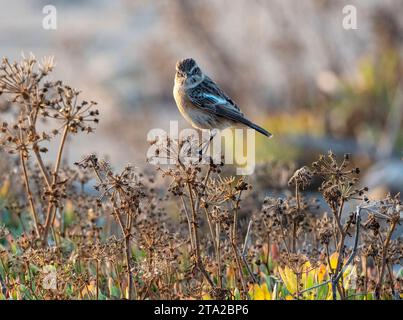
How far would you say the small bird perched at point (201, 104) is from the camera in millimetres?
7285

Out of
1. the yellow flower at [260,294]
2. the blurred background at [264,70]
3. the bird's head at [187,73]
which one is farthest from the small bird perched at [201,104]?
the blurred background at [264,70]

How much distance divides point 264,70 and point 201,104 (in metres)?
9.97

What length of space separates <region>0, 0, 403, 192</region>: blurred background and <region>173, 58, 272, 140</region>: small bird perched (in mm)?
4021

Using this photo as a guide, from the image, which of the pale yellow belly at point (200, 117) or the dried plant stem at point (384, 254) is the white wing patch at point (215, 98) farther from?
the dried plant stem at point (384, 254)

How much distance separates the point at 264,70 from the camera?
56.2 ft

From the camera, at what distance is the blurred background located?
43.1ft

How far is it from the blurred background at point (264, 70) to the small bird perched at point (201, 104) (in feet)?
13.2

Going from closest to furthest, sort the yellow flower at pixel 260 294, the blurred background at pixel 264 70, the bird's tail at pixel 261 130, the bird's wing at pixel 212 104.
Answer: the yellow flower at pixel 260 294 < the bird's tail at pixel 261 130 < the bird's wing at pixel 212 104 < the blurred background at pixel 264 70

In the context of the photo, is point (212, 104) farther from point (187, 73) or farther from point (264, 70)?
point (264, 70)

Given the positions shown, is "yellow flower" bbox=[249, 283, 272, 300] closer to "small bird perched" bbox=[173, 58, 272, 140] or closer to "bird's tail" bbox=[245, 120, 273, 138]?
"bird's tail" bbox=[245, 120, 273, 138]

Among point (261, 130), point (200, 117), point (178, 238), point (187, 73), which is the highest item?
point (187, 73)

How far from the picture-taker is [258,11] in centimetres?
1673

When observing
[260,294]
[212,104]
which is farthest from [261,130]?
[260,294]
